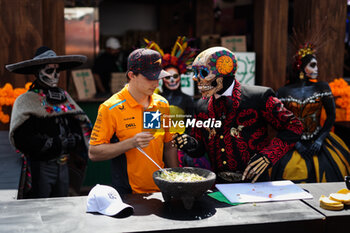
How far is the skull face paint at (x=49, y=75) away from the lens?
3.86m

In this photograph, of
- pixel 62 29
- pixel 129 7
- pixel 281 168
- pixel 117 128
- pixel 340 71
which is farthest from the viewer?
pixel 129 7

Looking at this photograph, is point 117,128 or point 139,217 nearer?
point 139,217

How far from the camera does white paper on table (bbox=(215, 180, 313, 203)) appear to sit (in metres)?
2.31

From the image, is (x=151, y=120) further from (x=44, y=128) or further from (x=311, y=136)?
(x=311, y=136)

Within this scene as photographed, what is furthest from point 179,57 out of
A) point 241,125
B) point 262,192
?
point 262,192

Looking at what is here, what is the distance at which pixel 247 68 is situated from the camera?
5.62m

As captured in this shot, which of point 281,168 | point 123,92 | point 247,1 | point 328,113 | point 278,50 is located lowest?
point 281,168

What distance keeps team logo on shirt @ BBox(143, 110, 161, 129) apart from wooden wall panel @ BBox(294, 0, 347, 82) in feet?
12.1

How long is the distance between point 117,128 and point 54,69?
152cm

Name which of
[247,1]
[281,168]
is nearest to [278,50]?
[281,168]

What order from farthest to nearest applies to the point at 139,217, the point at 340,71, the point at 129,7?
the point at 129,7 → the point at 340,71 → the point at 139,217

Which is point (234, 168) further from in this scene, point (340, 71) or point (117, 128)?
point (340, 71)

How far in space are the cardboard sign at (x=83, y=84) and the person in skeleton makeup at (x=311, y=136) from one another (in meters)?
2.72

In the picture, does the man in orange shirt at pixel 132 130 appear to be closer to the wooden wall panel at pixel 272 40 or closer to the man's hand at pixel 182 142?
the man's hand at pixel 182 142
